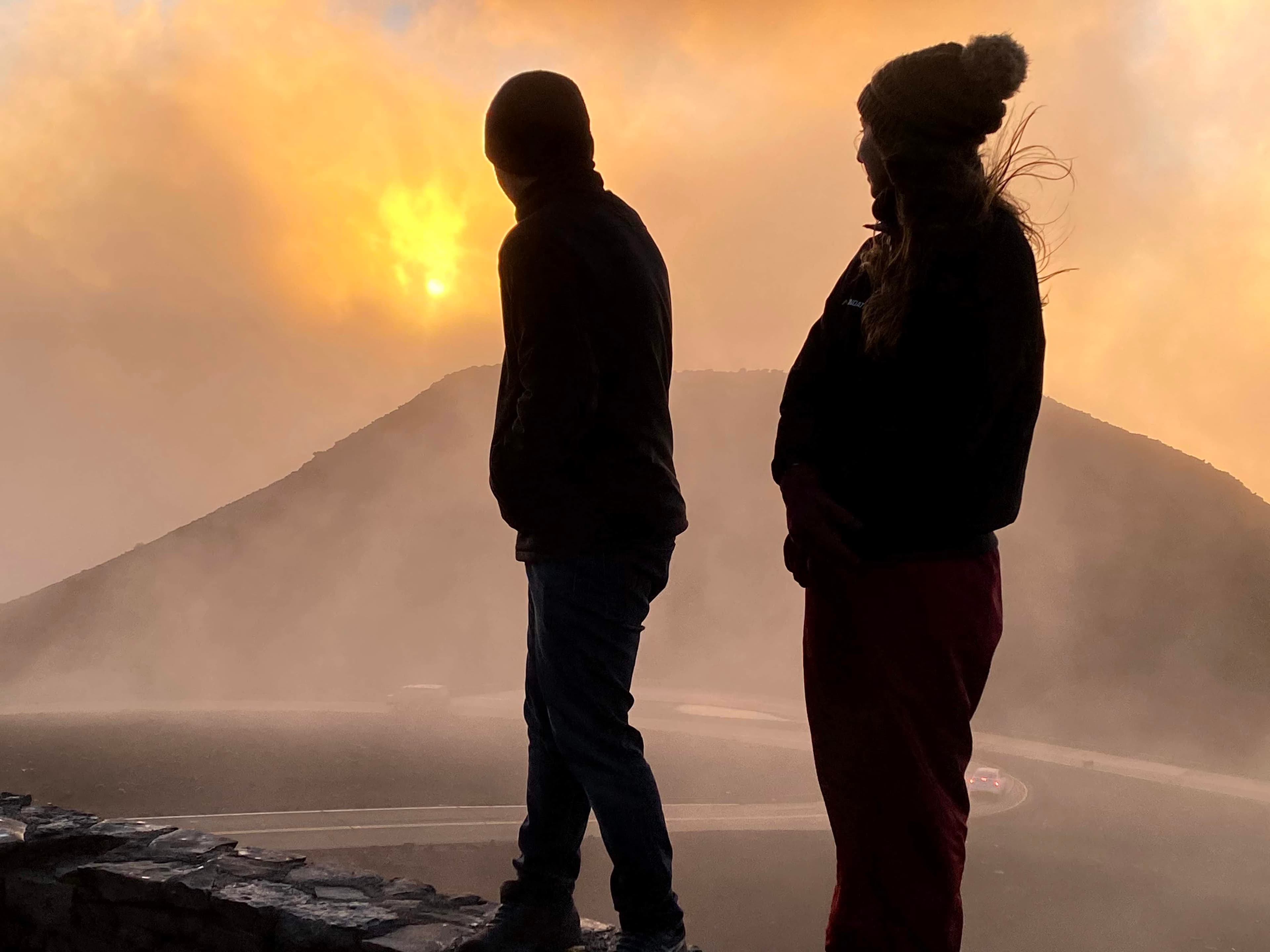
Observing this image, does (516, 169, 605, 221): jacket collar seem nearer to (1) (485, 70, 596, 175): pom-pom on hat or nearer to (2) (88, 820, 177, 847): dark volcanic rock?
(1) (485, 70, 596, 175): pom-pom on hat

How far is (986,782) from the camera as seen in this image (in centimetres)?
2259

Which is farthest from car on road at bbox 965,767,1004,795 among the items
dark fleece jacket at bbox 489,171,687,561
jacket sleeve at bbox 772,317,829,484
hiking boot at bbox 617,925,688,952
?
jacket sleeve at bbox 772,317,829,484

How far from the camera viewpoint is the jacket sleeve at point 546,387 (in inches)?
75.3

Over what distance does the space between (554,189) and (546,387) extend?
493 mm

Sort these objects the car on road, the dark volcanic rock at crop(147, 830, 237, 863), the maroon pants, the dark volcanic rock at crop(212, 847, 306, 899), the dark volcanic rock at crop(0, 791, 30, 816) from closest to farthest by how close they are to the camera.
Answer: the maroon pants
the dark volcanic rock at crop(212, 847, 306, 899)
the dark volcanic rock at crop(147, 830, 237, 863)
the dark volcanic rock at crop(0, 791, 30, 816)
the car on road

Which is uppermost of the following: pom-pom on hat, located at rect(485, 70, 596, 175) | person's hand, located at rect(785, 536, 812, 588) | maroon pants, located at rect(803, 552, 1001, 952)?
pom-pom on hat, located at rect(485, 70, 596, 175)

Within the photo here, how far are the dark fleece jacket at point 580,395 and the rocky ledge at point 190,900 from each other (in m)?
0.99

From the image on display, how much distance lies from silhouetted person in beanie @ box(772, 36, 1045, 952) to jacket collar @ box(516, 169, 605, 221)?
67 centimetres

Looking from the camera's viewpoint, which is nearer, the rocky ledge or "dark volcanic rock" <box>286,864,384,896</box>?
the rocky ledge

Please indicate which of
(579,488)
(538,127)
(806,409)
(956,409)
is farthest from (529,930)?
(538,127)

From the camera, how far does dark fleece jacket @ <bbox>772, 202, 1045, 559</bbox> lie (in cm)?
157

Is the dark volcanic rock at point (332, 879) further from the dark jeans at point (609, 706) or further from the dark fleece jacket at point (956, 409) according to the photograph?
the dark fleece jacket at point (956, 409)

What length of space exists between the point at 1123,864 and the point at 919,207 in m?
22.9

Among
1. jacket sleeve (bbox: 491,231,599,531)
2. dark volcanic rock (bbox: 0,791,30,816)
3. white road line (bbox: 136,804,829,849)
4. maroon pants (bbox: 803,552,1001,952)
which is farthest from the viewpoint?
white road line (bbox: 136,804,829,849)
